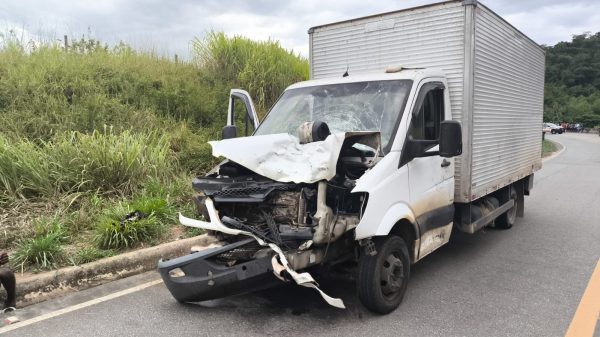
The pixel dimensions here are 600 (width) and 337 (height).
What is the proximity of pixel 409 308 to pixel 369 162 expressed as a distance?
4.56 feet

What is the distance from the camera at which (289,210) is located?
12.4ft

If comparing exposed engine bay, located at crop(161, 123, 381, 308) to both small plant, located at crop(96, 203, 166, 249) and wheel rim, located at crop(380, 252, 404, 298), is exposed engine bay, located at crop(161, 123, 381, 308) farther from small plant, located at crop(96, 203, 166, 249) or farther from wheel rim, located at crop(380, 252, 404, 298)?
small plant, located at crop(96, 203, 166, 249)

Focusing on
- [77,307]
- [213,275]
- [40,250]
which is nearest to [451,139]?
[213,275]

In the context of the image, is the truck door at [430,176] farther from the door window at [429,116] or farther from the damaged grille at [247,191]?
the damaged grille at [247,191]

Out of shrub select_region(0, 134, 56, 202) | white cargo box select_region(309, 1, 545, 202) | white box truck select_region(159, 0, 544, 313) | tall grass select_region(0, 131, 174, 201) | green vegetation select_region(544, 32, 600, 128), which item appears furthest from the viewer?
green vegetation select_region(544, 32, 600, 128)

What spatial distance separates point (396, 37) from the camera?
578 cm

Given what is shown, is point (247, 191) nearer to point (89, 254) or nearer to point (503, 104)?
point (89, 254)

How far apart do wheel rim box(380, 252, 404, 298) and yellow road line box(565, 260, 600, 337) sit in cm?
135

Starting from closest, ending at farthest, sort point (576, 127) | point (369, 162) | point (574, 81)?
point (369, 162) < point (576, 127) < point (574, 81)

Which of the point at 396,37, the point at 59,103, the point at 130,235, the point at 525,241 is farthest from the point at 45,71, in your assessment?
the point at 525,241

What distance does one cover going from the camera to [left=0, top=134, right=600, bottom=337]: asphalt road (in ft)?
12.6

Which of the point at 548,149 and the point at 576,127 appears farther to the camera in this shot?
the point at 576,127

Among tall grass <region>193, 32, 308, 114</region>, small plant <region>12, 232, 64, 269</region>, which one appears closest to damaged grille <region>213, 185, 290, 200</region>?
small plant <region>12, 232, 64, 269</region>

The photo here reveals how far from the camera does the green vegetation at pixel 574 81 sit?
80312 millimetres
